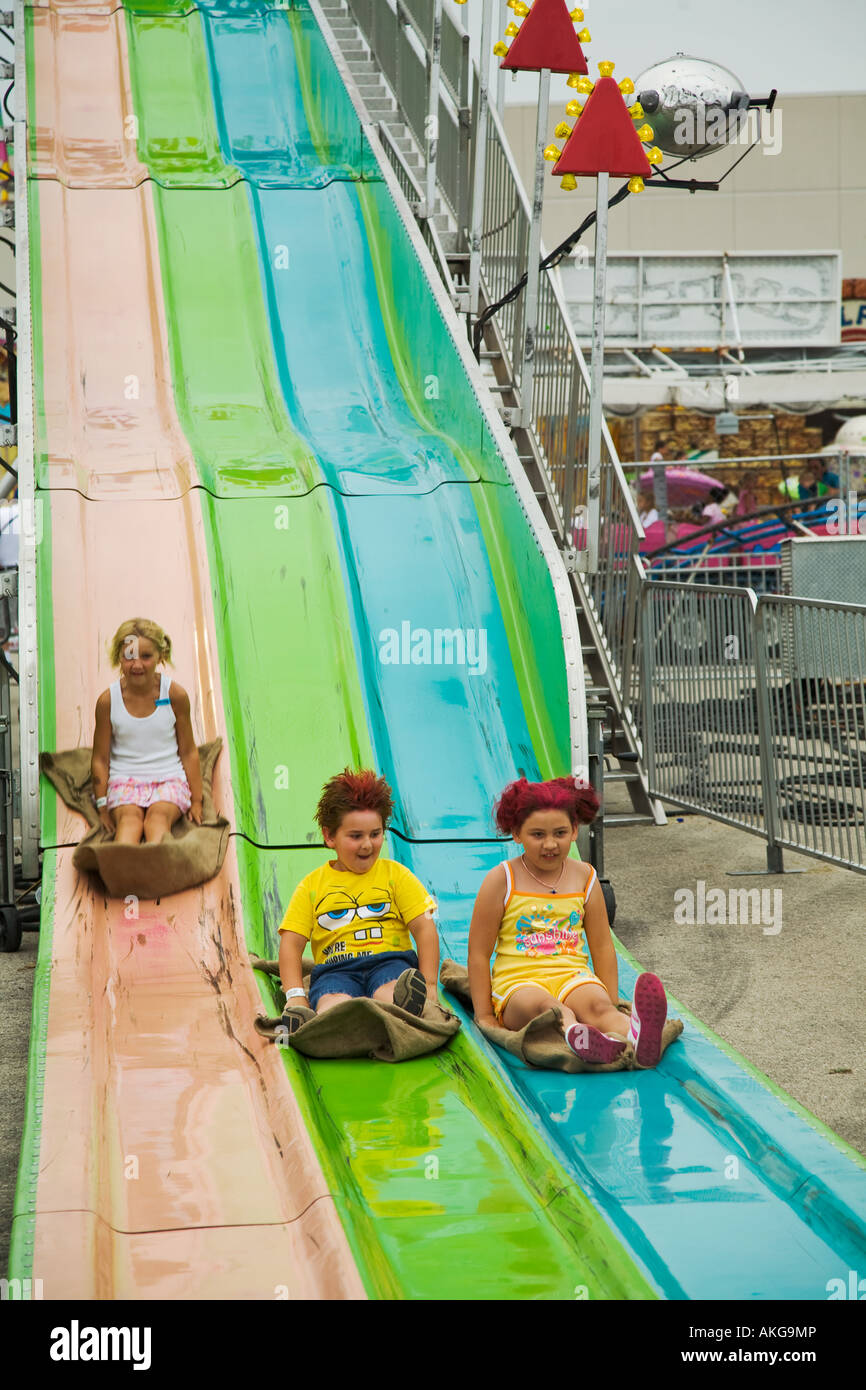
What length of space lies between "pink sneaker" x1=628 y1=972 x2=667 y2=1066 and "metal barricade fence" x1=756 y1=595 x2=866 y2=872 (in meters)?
2.75

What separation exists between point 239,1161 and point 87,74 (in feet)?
36.3

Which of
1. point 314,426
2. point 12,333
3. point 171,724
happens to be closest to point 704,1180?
point 171,724

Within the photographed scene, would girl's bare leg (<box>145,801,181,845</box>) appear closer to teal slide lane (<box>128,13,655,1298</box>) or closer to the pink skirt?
the pink skirt

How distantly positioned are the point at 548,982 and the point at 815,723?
10.9ft

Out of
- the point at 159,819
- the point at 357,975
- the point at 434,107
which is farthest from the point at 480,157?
the point at 357,975

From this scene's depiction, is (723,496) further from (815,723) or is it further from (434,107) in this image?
(815,723)

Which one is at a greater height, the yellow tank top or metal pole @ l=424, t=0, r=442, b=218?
metal pole @ l=424, t=0, r=442, b=218

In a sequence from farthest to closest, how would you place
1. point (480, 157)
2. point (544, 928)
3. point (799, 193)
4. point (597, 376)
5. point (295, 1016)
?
point (799, 193) → point (480, 157) → point (597, 376) → point (544, 928) → point (295, 1016)

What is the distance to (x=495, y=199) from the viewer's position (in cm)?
1055

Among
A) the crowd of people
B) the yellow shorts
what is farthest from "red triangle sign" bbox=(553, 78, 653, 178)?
the crowd of people

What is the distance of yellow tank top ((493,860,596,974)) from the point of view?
15.9 ft

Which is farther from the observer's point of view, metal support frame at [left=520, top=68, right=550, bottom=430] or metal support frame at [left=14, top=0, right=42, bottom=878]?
metal support frame at [left=520, top=68, right=550, bottom=430]

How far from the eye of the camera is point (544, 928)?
15.9 feet
